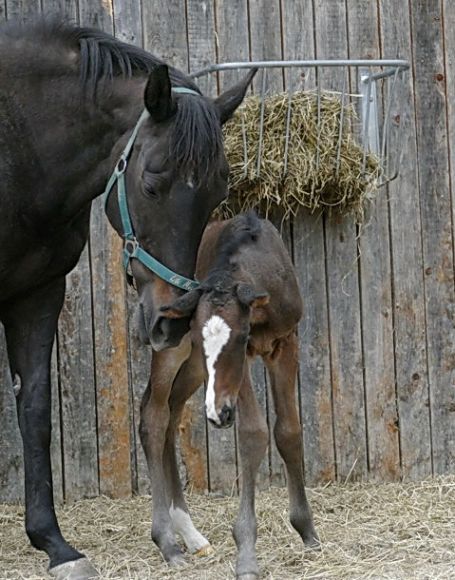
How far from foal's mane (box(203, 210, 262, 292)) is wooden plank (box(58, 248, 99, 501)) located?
1.26m

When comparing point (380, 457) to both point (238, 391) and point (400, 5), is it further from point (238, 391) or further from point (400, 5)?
point (400, 5)

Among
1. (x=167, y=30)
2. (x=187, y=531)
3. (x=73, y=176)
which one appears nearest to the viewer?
(x=73, y=176)

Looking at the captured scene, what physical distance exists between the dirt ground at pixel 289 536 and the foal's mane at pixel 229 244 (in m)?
1.09

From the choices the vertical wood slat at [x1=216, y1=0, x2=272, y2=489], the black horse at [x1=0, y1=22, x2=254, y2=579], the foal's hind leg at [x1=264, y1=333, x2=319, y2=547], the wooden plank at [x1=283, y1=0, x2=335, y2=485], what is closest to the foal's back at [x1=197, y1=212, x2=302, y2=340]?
the foal's hind leg at [x1=264, y1=333, x2=319, y2=547]

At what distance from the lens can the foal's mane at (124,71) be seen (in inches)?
144

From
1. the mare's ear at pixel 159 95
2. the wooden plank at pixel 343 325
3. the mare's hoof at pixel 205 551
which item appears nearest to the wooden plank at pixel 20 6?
the wooden plank at pixel 343 325

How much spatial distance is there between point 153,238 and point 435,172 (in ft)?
8.28

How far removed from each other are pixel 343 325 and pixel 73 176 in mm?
2115

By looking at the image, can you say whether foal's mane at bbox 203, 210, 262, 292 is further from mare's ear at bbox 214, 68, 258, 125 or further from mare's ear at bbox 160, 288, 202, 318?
mare's ear at bbox 214, 68, 258, 125

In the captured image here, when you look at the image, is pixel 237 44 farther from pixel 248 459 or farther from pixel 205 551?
pixel 205 551

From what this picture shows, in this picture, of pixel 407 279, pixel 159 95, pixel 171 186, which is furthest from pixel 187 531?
pixel 407 279

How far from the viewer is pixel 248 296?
3.83 metres

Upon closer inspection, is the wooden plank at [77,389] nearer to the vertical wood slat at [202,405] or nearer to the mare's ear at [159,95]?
the vertical wood slat at [202,405]

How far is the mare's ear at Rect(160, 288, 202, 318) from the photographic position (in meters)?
3.68
